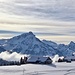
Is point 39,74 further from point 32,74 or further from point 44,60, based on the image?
point 44,60

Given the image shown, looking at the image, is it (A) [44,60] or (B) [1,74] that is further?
(A) [44,60]

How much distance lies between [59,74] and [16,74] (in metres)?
4.35

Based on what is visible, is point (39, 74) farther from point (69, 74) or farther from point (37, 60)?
point (37, 60)

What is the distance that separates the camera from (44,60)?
71.8 metres

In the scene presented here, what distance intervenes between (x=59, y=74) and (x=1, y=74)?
19.1 feet

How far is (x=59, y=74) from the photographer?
92.1 ft

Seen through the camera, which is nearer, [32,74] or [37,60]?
[32,74]

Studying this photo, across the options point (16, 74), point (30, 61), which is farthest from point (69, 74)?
point (30, 61)

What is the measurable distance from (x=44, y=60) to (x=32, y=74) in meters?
44.6

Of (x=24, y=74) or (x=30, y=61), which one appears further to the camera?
(x=30, y=61)

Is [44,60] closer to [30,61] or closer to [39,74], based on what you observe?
[30,61]

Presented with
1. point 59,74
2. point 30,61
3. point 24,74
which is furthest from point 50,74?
point 30,61

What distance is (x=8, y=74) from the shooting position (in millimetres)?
27500

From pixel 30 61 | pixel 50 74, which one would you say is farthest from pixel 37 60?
pixel 50 74
